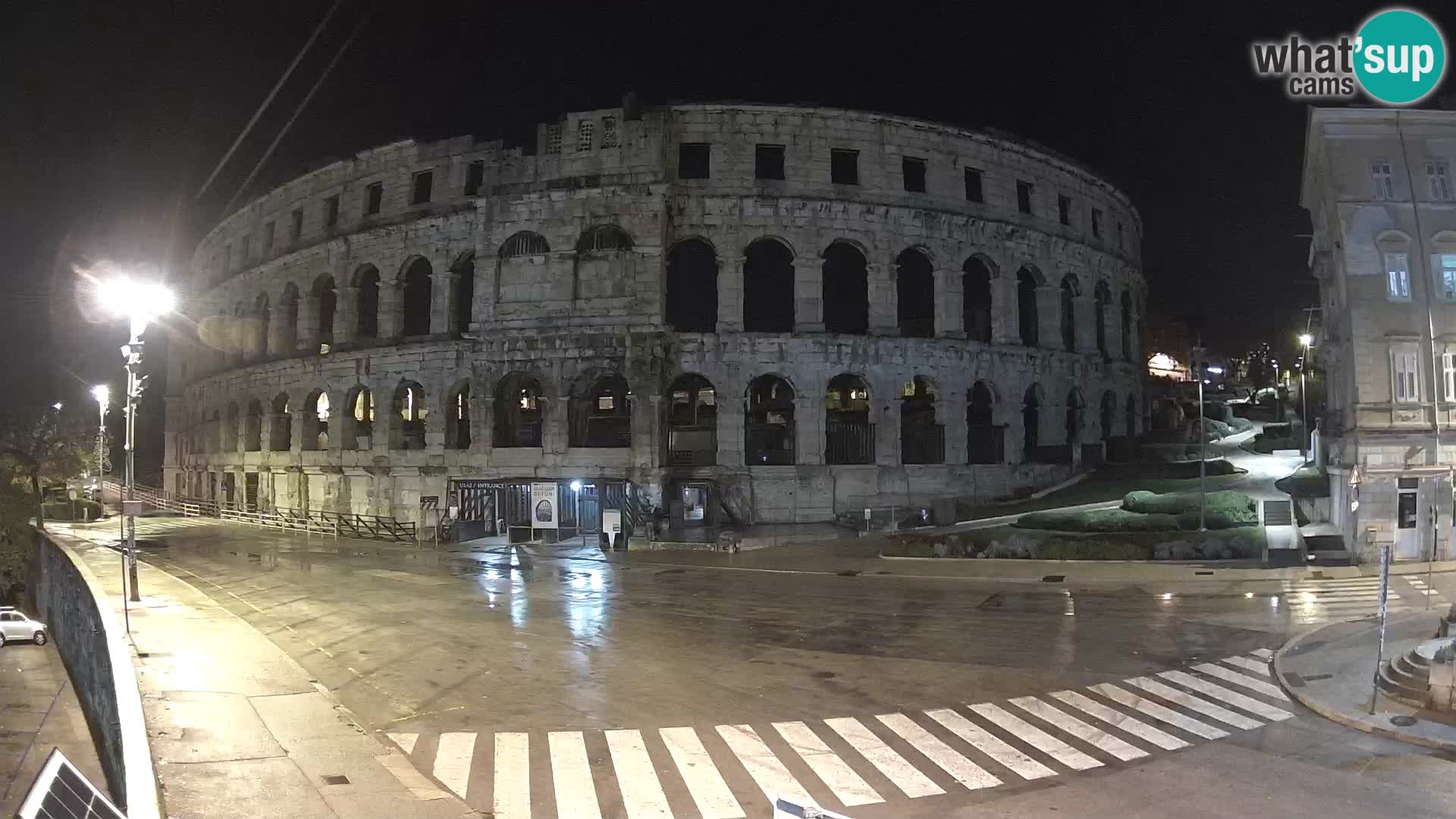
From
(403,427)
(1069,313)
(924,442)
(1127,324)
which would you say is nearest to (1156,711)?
(924,442)

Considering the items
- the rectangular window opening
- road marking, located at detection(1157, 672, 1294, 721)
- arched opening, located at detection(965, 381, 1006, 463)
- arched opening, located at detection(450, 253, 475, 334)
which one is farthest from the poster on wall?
road marking, located at detection(1157, 672, 1294, 721)

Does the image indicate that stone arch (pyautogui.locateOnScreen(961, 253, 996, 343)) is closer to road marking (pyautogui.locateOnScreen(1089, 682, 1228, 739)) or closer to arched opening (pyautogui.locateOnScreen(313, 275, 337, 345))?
road marking (pyautogui.locateOnScreen(1089, 682, 1228, 739))

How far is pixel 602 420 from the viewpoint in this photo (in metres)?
46.9

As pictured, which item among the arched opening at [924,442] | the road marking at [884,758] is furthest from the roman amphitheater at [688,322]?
the road marking at [884,758]

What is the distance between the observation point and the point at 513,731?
12.4 metres

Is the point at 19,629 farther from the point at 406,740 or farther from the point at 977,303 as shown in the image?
the point at 977,303

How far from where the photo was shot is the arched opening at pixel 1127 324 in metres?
55.0

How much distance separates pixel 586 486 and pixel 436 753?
28.4 meters

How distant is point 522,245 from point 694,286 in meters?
11.0

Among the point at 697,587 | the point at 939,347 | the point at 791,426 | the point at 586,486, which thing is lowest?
the point at 697,587

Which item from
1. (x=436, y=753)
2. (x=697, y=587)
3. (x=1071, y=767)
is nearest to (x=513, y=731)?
(x=436, y=753)

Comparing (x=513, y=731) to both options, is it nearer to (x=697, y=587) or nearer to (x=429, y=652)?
(x=429, y=652)

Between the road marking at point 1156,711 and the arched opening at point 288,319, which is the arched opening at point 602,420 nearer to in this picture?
the arched opening at point 288,319

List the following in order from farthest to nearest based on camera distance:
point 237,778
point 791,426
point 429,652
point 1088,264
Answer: point 1088,264 < point 791,426 < point 429,652 < point 237,778
